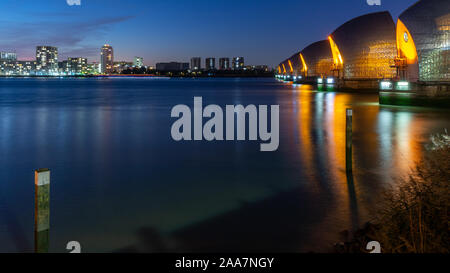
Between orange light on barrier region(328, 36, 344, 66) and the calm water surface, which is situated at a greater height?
orange light on barrier region(328, 36, 344, 66)

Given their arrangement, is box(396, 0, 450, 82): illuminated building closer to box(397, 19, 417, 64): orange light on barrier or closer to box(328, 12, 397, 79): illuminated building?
box(397, 19, 417, 64): orange light on barrier

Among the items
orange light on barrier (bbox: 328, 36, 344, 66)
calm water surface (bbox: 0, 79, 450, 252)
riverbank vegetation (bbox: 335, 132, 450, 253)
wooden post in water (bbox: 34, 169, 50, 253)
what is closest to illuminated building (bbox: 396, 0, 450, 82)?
calm water surface (bbox: 0, 79, 450, 252)

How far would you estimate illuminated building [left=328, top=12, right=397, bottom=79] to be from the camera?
1932 inches

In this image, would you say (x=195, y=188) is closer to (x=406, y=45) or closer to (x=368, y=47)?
(x=406, y=45)

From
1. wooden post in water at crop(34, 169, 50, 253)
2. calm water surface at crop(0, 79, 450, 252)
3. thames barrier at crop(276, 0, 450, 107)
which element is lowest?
calm water surface at crop(0, 79, 450, 252)

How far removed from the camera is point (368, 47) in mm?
51469

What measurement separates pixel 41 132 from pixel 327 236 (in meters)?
15.5

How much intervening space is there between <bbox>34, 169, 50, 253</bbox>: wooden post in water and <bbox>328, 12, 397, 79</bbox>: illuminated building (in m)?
46.8

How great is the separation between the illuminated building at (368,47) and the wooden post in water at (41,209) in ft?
154

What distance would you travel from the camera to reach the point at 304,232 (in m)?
6.44

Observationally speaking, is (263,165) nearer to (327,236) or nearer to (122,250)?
(327,236)

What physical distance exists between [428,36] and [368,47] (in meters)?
21.0

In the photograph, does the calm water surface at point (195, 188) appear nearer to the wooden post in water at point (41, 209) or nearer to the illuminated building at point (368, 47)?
the wooden post in water at point (41, 209)
